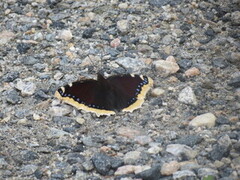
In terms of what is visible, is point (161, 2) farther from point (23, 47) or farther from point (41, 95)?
point (41, 95)

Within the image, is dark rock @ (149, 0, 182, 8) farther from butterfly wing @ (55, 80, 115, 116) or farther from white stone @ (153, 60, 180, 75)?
butterfly wing @ (55, 80, 115, 116)

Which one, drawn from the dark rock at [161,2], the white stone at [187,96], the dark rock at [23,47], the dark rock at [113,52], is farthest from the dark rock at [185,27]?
the dark rock at [23,47]

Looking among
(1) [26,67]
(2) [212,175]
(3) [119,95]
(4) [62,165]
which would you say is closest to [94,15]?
(1) [26,67]

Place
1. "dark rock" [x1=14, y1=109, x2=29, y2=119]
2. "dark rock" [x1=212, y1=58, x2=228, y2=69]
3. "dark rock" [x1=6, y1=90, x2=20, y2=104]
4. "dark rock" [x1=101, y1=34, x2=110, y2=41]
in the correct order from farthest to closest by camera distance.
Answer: "dark rock" [x1=101, y1=34, x2=110, y2=41] < "dark rock" [x1=212, y1=58, x2=228, y2=69] < "dark rock" [x1=6, y1=90, x2=20, y2=104] < "dark rock" [x1=14, y1=109, x2=29, y2=119]

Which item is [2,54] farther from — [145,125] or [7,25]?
[145,125]

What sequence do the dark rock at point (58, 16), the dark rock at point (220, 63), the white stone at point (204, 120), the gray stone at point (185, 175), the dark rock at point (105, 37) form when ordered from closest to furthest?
the gray stone at point (185, 175), the white stone at point (204, 120), the dark rock at point (220, 63), the dark rock at point (105, 37), the dark rock at point (58, 16)

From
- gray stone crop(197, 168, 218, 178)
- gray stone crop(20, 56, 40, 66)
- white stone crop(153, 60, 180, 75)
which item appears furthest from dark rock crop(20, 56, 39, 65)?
gray stone crop(197, 168, 218, 178)

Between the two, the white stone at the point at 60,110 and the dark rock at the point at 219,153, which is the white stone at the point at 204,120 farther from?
the white stone at the point at 60,110

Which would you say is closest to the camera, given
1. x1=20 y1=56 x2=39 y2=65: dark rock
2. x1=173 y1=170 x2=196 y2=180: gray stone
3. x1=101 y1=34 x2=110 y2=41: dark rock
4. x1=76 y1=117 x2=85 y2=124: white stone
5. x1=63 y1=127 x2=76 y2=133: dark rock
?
x1=173 y1=170 x2=196 y2=180: gray stone
